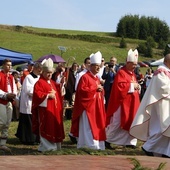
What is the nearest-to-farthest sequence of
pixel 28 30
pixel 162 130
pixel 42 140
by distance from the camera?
1. pixel 162 130
2. pixel 42 140
3. pixel 28 30

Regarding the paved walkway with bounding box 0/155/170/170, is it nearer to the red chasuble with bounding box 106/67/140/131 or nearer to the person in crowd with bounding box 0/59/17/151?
the person in crowd with bounding box 0/59/17/151

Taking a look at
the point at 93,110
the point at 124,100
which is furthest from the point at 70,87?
the point at 93,110

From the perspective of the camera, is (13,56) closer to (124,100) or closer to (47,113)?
(124,100)

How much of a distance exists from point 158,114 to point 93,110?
135 cm

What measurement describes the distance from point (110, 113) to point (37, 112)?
1.66 metres

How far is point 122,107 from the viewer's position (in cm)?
1019

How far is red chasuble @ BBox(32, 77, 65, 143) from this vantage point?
30.3 feet

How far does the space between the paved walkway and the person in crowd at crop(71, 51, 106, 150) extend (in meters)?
4.97

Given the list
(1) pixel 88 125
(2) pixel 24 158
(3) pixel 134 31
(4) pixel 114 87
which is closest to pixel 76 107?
(1) pixel 88 125

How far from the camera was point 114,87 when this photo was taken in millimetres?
10352

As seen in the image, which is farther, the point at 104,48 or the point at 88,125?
the point at 104,48

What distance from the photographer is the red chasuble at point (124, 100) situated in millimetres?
10180

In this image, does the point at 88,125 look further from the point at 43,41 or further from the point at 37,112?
the point at 43,41

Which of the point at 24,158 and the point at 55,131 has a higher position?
the point at 24,158
